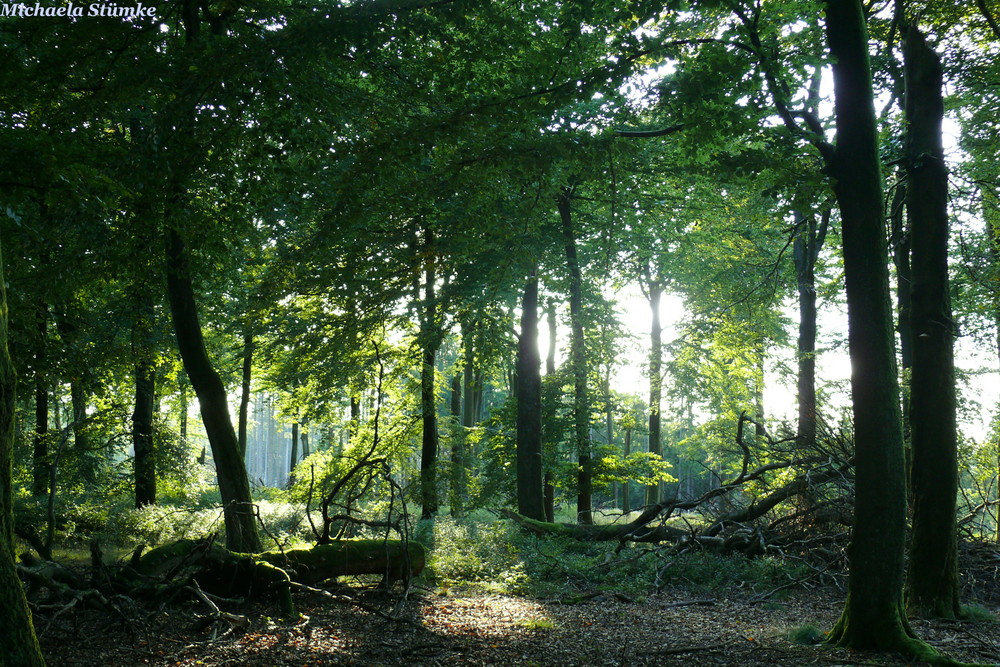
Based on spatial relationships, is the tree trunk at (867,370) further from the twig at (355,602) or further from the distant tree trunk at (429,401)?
the distant tree trunk at (429,401)

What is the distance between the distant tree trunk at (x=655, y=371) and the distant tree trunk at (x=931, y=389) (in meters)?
13.0

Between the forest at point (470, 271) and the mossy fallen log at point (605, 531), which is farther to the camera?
the mossy fallen log at point (605, 531)

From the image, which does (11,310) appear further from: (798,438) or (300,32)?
(798,438)

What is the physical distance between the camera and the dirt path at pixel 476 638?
221 inches

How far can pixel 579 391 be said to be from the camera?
692 inches

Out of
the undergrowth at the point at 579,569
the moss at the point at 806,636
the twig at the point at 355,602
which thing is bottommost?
the undergrowth at the point at 579,569

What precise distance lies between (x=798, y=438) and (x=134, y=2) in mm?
12053

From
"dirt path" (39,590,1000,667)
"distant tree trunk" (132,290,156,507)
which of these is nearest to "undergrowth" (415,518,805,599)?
"dirt path" (39,590,1000,667)

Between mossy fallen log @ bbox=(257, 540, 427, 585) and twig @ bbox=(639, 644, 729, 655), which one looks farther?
mossy fallen log @ bbox=(257, 540, 427, 585)

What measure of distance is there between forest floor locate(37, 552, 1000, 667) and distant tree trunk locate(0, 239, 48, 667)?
2.46 m

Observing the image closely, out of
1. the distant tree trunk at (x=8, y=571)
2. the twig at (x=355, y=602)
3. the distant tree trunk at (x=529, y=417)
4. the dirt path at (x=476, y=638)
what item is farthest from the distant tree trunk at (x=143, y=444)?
the distant tree trunk at (x=8, y=571)

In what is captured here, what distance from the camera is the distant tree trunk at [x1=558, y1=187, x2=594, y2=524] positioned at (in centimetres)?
1658

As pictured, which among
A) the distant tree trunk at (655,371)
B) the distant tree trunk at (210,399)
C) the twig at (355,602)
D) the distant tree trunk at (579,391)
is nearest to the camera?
the twig at (355,602)

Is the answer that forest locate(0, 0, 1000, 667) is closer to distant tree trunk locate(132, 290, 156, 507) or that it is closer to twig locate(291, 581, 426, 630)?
twig locate(291, 581, 426, 630)
